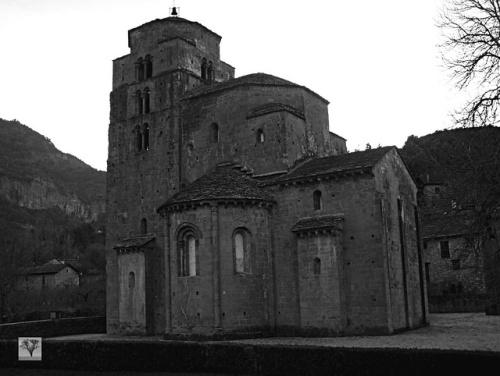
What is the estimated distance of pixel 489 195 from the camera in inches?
631

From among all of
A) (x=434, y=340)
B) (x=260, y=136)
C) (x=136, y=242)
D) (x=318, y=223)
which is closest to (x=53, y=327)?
(x=136, y=242)

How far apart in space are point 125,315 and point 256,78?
16.4m

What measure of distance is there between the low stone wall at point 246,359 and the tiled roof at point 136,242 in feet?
38.8

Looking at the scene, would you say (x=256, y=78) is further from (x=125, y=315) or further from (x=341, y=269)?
(x=125, y=315)

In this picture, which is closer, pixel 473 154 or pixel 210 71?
pixel 473 154

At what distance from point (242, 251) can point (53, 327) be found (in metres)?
17.5

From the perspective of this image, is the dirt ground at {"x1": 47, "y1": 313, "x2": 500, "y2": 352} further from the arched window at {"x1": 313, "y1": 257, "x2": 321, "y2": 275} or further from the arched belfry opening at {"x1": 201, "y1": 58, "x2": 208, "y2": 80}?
the arched belfry opening at {"x1": 201, "y1": 58, "x2": 208, "y2": 80}

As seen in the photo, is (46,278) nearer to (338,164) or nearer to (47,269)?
(47,269)

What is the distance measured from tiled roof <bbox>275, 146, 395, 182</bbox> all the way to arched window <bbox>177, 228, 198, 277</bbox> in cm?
545

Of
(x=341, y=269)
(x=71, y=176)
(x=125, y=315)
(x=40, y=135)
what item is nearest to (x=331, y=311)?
(x=341, y=269)

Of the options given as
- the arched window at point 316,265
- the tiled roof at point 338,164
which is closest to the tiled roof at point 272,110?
the tiled roof at point 338,164

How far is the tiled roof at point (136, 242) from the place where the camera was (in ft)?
109

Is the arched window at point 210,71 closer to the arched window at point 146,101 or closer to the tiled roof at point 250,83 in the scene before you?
the tiled roof at point 250,83

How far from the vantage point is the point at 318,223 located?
1062 inches
